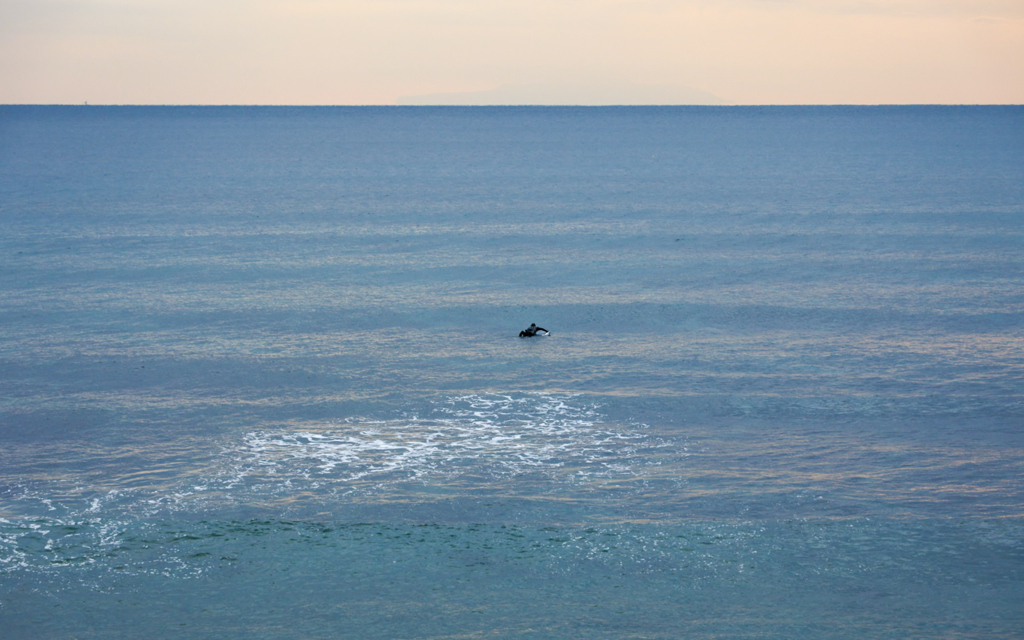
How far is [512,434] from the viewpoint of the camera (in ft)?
72.5

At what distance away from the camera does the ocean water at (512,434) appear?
15.6 metres

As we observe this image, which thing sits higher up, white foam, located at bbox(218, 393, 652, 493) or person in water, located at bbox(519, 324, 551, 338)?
person in water, located at bbox(519, 324, 551, 338)

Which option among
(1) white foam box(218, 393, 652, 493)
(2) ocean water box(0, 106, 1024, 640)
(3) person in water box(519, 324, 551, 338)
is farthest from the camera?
(3) person in water box(519, 324, 551, 338)

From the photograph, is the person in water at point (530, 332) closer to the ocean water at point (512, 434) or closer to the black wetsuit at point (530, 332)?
the black wetsuit at point (530, 332)

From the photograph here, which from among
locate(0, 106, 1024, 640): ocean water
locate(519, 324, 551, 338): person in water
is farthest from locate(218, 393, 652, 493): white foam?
locate(519, 324, 551, 338): person in water

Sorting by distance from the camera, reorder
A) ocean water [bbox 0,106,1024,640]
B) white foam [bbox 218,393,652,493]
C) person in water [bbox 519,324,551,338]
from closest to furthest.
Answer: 1. ocean water [bbox 0,106,1024,640]
2. white foam [bbox 218,393,652,493]
3. person in water [bbox 519,324,551,338]

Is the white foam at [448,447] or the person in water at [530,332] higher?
the person in water at [530,332]

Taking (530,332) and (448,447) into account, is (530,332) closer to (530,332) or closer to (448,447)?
(530,332)

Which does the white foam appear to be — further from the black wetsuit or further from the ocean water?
the black wetsuit

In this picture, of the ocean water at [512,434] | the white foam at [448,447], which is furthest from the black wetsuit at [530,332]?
the white foam at [448,447]

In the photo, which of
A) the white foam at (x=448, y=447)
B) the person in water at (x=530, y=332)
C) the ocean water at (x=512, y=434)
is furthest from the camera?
the person in water at (x=530, y=332)

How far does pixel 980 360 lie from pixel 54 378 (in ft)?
82.0

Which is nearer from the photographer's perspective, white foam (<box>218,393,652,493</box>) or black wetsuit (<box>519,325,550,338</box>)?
white foam (<box>218,393,652,493</box>)

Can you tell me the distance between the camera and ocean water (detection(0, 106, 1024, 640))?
612 inches
